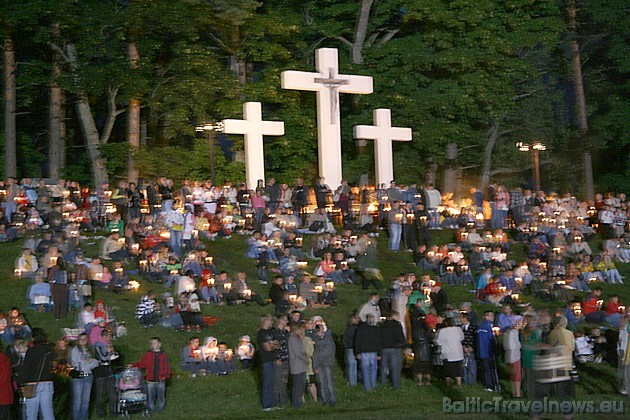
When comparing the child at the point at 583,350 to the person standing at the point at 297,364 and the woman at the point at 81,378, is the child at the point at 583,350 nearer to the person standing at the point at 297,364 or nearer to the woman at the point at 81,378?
the person standing at the point at 297,364

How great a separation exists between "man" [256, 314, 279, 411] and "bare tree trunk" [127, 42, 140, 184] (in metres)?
16.8

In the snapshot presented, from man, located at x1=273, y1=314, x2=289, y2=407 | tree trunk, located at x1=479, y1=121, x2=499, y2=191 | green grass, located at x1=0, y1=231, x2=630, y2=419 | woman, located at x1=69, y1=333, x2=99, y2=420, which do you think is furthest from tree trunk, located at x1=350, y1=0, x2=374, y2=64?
woman, located at x1=69, y1=333, x2=99, y2=420

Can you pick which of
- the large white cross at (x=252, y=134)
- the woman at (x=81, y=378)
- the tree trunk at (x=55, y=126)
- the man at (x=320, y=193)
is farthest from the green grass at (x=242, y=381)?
the tree trunk at (x=55, y=126)

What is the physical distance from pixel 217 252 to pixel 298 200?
10.6 ft

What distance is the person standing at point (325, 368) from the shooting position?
16.7 metres

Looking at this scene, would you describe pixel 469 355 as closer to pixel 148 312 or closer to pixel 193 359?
pixel 193 359

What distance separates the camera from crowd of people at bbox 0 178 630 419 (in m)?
16.4

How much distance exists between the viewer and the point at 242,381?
17547mm

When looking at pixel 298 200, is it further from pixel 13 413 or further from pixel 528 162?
pixel 528 162

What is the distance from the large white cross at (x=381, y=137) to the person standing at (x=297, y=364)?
593 inches

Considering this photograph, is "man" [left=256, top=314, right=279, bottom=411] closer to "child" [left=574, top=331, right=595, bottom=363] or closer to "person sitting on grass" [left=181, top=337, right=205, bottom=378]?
"person sitting on grass" [left=181, top=337, right=205, bottom=378]

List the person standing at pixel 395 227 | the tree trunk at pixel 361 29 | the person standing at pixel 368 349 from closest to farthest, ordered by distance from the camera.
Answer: the person standing at pixel 368 349 → the person standing at pixel 395 227 → the tree trunk at pixel 361 29

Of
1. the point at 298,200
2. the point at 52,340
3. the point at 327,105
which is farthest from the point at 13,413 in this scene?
the point at 327,105

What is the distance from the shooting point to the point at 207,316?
66.4ft
